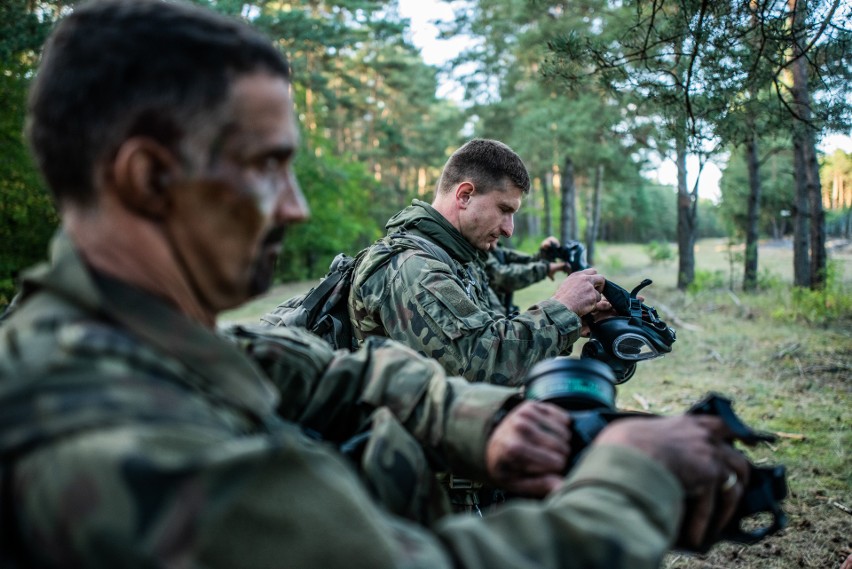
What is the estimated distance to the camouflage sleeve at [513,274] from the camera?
636 centimetres

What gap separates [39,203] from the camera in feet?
43.3

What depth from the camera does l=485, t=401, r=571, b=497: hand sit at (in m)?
1.55

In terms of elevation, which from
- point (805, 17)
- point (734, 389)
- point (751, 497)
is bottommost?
point (734, 389)

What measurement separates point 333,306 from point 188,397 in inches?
95.5

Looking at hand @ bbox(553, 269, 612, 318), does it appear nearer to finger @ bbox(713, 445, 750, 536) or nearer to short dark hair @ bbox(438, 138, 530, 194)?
short dark hair @ bbox(438, 138, 530, 194)

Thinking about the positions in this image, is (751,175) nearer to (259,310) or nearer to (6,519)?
(259,310)

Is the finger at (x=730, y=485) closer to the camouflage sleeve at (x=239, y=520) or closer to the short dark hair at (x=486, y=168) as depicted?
the camouflage sleeve at (x=239, y=520)

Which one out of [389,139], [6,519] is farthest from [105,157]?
Result: [389,139]

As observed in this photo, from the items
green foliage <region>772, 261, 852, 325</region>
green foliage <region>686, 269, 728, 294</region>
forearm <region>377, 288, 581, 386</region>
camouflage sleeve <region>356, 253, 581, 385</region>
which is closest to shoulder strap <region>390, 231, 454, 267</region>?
camouflage sleeve <region>356, 253, 581, 385</region>

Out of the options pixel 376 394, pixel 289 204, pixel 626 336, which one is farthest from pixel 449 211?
pixel 289 204

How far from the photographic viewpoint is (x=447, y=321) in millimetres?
3090

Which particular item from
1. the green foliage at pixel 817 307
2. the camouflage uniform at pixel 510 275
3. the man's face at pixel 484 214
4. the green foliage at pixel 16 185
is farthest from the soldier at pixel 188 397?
the green foliage at pixel 16 185

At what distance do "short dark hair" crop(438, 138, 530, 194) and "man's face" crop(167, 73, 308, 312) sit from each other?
2641mm

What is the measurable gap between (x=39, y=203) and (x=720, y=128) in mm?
13504
